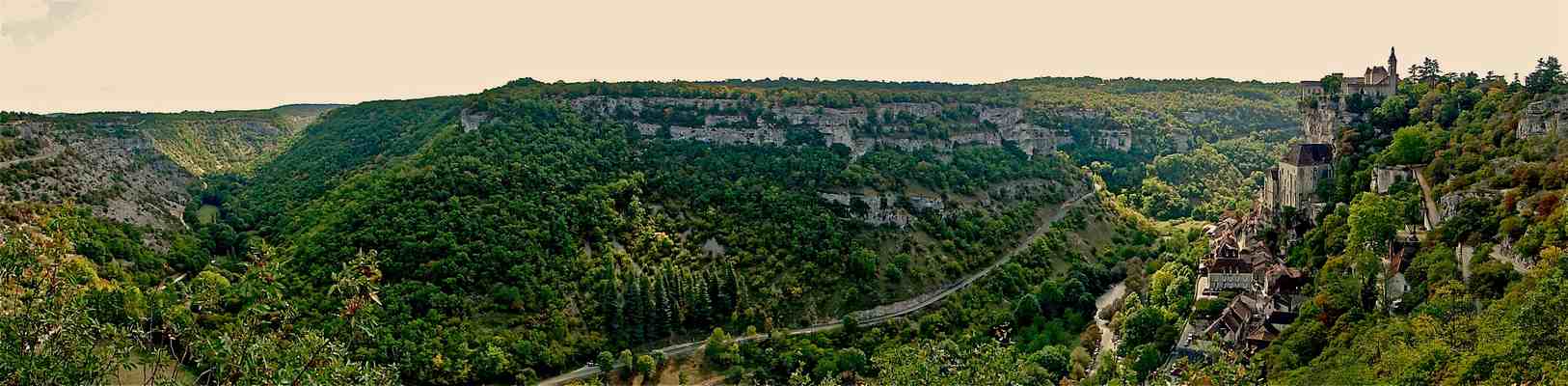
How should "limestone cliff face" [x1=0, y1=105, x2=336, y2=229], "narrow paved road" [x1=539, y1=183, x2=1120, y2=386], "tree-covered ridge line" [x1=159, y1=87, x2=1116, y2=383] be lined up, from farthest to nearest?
"limestone cliff face" [x1=0, y1=105, x2=336, y2=229] < "tree-covered ridge line" [x1=159, y1=87, x2=1116, y2=383] < "narrow paved road" [x1=539, y1=183, x2=1120, y2=386]

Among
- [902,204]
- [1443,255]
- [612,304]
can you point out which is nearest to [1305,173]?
[1443,255]

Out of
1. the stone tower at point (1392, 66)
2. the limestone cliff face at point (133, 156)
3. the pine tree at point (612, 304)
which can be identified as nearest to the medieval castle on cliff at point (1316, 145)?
the stone tower at point (1392, 66)

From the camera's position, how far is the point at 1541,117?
4462cm

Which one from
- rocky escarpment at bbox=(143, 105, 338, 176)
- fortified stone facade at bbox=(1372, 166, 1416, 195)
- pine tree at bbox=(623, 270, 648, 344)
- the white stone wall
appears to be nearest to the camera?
fortified stone facade at bbox=(1372, 166, 1416, 195)

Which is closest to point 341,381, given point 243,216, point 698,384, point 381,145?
point 698,384

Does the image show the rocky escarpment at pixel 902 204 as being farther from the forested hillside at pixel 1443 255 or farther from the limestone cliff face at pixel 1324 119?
the forested hillside at pixel 1443 255

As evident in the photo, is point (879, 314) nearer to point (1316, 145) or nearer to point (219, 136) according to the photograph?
point (1316, 145)

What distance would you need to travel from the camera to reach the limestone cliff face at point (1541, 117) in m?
43.8

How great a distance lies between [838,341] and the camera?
56.0 metres

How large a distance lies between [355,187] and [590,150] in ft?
47.2

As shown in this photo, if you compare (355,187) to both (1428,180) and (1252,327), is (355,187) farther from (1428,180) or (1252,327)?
(1428,180)

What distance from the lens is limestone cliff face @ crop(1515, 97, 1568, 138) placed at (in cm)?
4378

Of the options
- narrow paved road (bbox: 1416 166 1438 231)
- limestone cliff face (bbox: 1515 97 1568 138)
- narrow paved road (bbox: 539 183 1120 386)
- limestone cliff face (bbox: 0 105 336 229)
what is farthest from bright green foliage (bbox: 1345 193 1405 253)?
limestone cliff face (bbox: 0 105 336 229)

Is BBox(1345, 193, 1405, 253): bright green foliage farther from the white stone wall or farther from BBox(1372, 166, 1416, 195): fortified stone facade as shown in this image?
the white stone wall
